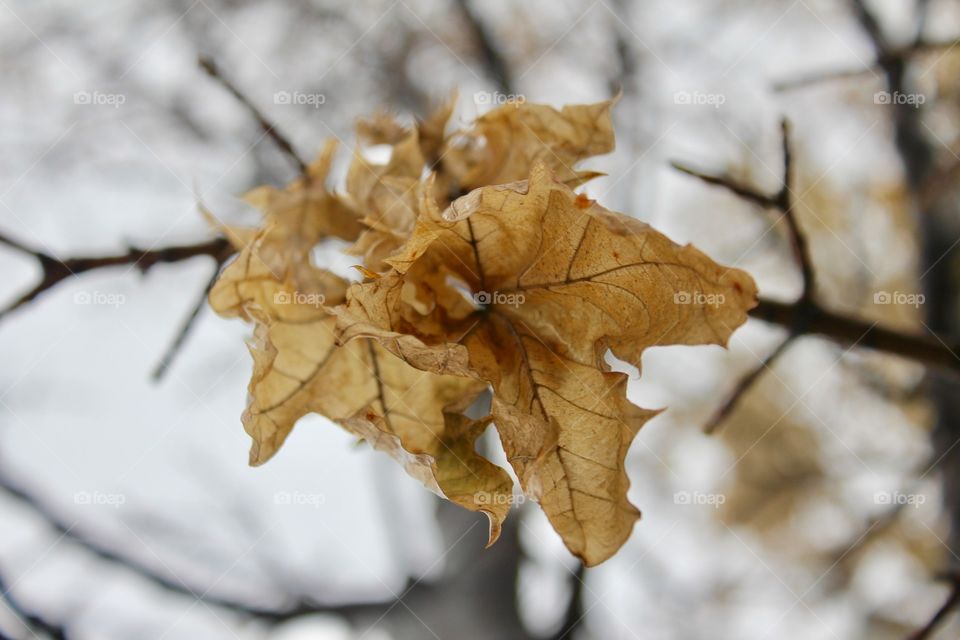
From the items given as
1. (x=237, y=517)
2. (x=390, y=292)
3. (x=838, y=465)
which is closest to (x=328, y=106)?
(x=237, y=517)

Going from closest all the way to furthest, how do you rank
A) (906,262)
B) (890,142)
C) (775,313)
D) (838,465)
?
(775,313) → (890,142) → (906,262) → (838,465)

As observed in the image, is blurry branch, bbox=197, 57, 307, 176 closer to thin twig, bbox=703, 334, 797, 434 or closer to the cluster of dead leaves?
the cluster of dead leaves

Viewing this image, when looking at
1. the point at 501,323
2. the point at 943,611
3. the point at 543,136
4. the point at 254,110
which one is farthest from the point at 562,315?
the point at 943,611

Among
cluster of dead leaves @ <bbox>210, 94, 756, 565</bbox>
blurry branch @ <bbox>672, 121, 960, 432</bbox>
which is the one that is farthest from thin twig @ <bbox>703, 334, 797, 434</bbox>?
cluster of dead leaves @ <bbox>210, 94, 756, 565</bbox>

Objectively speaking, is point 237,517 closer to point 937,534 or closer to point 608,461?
point 608,461

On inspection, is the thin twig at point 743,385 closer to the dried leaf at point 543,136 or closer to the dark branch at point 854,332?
the dark branch at point 854,332

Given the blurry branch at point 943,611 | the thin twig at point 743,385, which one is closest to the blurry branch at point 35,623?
the thin twig at point 743,385
